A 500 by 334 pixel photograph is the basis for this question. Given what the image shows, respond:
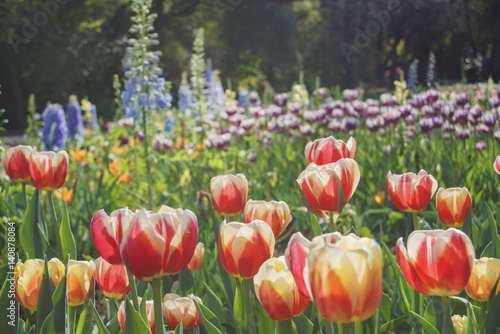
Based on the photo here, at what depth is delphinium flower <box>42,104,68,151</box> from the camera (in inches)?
174

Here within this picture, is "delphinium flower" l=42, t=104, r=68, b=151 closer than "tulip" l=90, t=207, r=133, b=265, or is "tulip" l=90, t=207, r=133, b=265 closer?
"tulip" l=90, t=207, r=133, b=265

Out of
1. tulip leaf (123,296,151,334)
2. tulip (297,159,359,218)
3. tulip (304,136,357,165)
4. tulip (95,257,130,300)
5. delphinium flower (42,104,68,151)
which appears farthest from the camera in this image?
delphinium flower (42,104,68,151)

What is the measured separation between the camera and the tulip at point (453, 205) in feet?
3.78

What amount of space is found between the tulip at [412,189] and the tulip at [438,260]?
0.36 metres

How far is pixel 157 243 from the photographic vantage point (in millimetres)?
745

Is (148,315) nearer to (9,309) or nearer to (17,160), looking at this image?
(9,309)

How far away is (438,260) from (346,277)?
0.23 metres

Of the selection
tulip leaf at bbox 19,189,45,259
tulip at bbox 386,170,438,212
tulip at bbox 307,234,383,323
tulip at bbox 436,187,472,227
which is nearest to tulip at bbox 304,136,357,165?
tulip at bbox 386,170,438,212

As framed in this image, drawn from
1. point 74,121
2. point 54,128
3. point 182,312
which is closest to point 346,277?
point 182,312

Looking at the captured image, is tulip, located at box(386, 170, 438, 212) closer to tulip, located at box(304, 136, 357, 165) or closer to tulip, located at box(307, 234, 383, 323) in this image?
tulip, located at box(304, 136, 357, 165)

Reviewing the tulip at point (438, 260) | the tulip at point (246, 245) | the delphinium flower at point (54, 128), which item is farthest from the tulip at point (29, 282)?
the delphinium flower at point (54, 128)

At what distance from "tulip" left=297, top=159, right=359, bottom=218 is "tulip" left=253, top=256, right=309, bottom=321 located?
8.0 inches

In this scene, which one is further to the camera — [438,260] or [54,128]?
[54,128]

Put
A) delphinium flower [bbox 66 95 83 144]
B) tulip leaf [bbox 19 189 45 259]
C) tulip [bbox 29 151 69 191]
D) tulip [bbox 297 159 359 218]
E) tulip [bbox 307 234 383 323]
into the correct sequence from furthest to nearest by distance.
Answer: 1. delphinium flower [bbox 66 95 83 144]
2. tulip leaf [bbox 19 189 45 259]
3. tulip [bbox 29 151 69 191]
4. tulip [bbox 297 159 359 218]
5. tulip [bbox 307 234 383 323]
